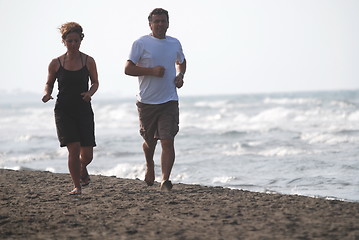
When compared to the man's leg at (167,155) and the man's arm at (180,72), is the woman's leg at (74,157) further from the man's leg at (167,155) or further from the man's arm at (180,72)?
the man's arm at (180,72)

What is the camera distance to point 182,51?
6016 mm

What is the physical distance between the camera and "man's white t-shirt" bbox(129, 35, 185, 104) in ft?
18.9

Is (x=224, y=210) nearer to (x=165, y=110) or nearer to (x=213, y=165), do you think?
(x=165, y=110)

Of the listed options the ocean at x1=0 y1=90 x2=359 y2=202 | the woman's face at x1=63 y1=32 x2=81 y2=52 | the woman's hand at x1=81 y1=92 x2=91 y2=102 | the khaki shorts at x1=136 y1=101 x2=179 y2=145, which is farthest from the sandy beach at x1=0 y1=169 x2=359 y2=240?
the ocean at x1=0 y1=90 x2=359 y2=202

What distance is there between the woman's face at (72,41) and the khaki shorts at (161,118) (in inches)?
33.6

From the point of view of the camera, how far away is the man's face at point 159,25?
19.0ft

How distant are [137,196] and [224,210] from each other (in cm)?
121

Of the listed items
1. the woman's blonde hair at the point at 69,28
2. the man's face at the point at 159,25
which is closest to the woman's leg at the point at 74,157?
the woman's blonde hair at the point at 69,28

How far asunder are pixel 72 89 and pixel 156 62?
84 centimetres

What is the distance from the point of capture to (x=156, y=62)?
18.9 feet

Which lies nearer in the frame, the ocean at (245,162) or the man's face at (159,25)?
the man's face at (159,25)

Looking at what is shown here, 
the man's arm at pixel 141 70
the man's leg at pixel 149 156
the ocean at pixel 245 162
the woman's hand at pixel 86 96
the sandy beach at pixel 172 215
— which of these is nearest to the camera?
the sandy beach at pixel 172 215

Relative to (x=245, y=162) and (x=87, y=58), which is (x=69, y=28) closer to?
(x=87, y=58)

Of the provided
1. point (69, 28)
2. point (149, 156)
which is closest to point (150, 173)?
point (149, 156)
